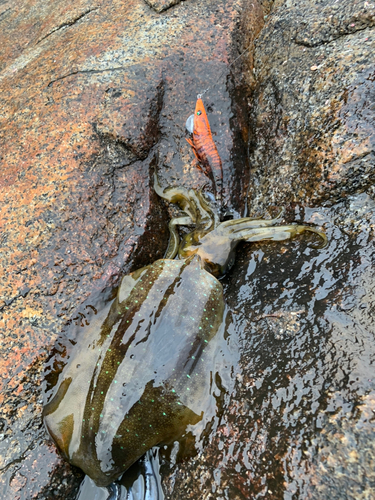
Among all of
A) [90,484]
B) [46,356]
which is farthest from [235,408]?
[46,356]

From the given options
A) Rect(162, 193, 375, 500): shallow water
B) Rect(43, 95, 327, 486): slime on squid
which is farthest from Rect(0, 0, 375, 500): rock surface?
Rect(43, 95, 327, 486): slime on squid

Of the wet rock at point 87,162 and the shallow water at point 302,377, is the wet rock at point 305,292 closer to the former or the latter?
the shallow water at point 302,377

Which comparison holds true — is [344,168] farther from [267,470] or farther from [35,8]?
[35,8]

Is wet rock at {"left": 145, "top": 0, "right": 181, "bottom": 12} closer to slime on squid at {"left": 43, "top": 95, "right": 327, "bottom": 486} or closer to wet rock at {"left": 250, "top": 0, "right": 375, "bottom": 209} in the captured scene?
wet rock at {"left": 250, "top": 0, "right": 375, "bottom": 209}

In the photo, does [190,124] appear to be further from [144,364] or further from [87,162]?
[144,364]

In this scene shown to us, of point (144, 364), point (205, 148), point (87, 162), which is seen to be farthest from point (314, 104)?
point (144, 364)
